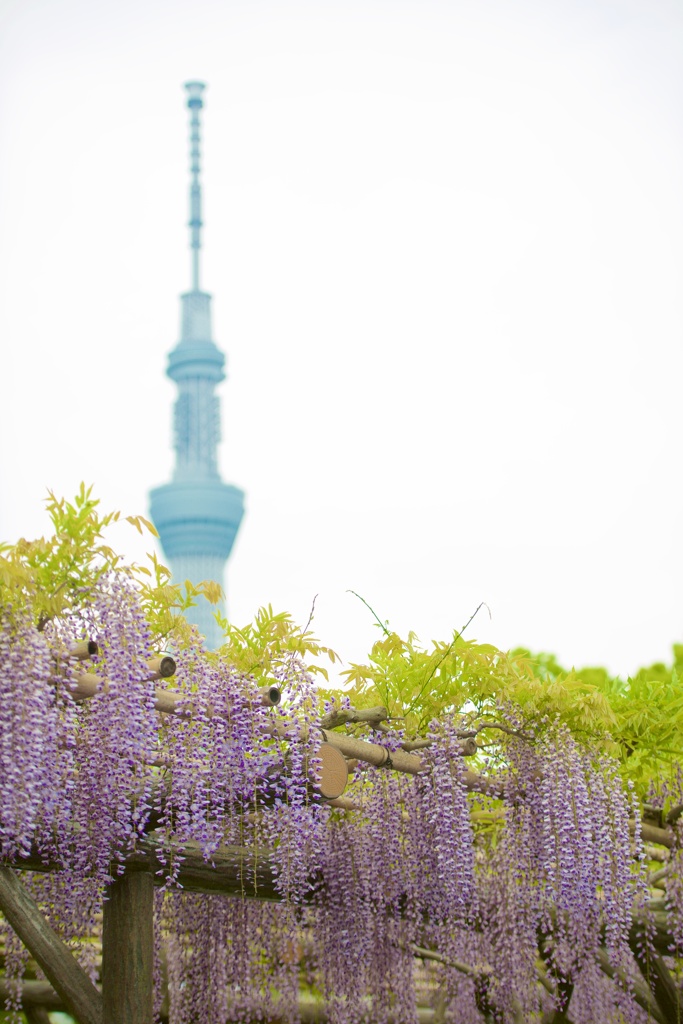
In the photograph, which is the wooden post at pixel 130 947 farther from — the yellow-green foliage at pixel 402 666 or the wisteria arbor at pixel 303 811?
the yellow-green foliage at pixel 402 666

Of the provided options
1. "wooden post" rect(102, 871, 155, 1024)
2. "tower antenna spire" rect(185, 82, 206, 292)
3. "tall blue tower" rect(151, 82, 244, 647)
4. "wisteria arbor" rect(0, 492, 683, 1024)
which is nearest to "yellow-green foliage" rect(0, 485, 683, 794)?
"wisteria arbor" rect(0, 492, 683, 1024)

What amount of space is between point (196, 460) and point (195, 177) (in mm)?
18767

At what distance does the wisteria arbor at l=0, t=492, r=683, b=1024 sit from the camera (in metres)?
4.60

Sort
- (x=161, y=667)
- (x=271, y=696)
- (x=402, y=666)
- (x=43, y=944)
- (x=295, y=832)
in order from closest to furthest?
(x=161, y=667), (x=43, y=944), (x=271, y=696), (x=295, y=832), (x=402, y=666)

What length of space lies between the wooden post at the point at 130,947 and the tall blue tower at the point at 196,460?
63046 millimetres

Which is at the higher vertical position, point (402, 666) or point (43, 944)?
point (402, 666)

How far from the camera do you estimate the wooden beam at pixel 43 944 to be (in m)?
4.93

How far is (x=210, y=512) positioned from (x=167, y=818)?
69818 millimetres

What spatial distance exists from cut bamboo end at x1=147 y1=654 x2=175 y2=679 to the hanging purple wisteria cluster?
0.04 ft

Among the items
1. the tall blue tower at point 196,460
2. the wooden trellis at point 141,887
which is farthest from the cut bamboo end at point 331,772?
the tall blue tower at point 196,460

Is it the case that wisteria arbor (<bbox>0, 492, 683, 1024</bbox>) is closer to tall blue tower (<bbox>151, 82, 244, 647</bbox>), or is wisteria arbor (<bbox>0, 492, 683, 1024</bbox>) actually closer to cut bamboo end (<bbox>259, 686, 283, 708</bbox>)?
cut bamboo end (<bbox>259, 686, 283, 708</bbox>)

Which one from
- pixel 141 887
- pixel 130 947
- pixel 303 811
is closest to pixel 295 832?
A: pixel 303 811

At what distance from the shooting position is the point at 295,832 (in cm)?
546

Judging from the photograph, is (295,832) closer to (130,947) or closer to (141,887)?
(141,887)
